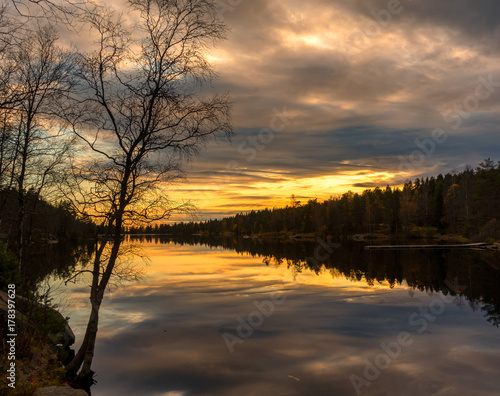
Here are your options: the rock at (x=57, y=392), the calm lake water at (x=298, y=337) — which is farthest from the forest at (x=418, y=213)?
the rock at (x=57, y=392)

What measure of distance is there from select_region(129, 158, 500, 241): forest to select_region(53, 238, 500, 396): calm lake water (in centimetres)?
5906

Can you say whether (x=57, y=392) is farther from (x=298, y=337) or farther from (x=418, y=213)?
(x=418, y=213)

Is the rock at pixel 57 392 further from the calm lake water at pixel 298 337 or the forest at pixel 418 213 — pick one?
the forest at pixel 418 213

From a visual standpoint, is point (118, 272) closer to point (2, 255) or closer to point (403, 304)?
point (2, 255)

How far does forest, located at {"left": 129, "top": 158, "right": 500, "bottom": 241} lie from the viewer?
81175mm

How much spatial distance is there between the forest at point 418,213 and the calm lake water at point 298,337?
59.1 m

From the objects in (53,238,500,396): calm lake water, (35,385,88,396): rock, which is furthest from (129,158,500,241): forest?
(35,385,88,396): rock

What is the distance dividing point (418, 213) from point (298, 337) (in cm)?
11844

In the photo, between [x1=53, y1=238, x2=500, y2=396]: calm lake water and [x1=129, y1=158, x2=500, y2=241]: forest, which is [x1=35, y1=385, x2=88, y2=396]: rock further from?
[x1=129, y1=158, x2=500, y2=241]: forest

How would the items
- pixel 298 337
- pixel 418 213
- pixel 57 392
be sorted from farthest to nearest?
1. pixel 418 213
2. pixel 298 337
3. pixel 57 392

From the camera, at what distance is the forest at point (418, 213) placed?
81175mm

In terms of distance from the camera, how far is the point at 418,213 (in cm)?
12250

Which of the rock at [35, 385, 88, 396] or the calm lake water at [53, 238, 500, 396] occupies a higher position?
the rock at [35, 385, 88, 396]

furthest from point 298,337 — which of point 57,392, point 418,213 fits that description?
point 418,213
